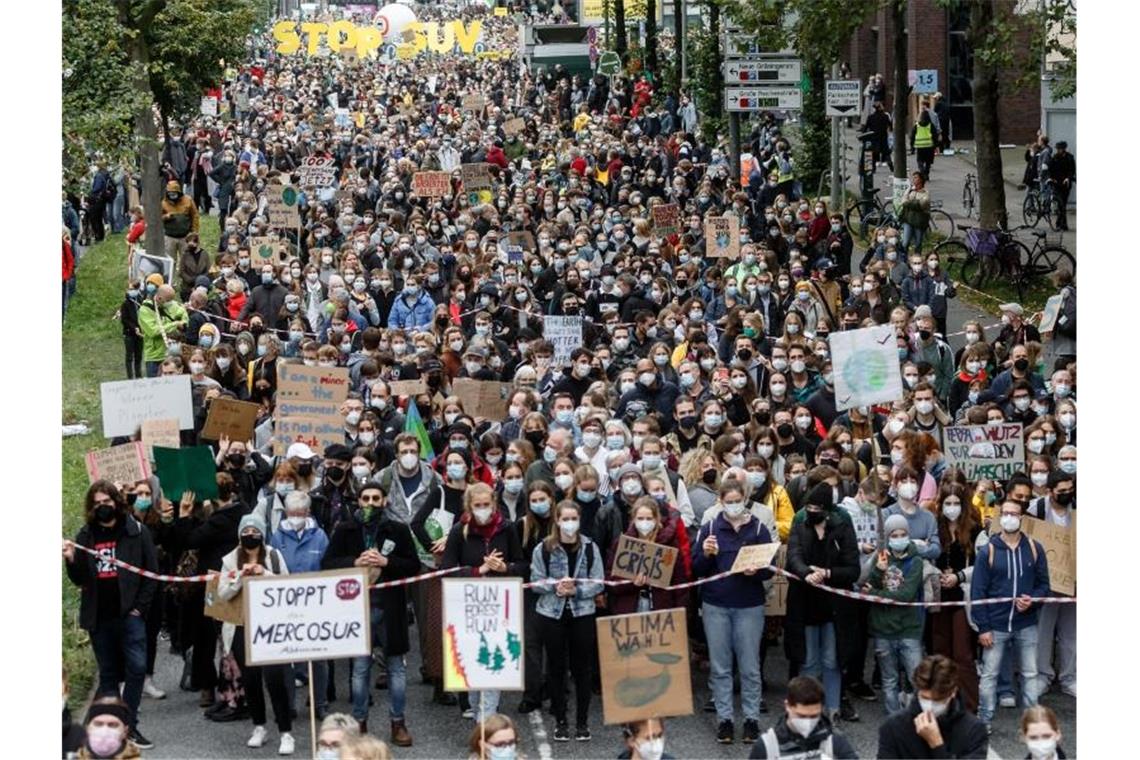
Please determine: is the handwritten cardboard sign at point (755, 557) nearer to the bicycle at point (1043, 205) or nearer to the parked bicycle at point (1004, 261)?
the parked bicycle at point (1004, 261)

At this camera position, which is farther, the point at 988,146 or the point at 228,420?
the point at 988,146

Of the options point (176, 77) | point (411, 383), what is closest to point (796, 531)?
point (411, 383)

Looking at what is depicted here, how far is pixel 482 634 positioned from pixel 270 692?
58.1 inches

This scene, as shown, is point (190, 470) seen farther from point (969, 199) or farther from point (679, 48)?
point (679, 48)

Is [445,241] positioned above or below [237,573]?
above

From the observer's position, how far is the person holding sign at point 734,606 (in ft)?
45.1

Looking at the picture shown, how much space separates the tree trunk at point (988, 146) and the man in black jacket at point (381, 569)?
17734 millimetres

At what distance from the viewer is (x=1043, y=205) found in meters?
34.0

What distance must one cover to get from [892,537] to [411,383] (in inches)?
218

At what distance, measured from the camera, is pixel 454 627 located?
41.3ft

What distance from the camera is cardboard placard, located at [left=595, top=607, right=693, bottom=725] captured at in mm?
11859

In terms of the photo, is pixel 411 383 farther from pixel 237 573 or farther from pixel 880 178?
pixel 880 178

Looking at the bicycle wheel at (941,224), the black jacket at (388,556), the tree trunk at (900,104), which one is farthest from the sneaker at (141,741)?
the tree trunk at (900,104)

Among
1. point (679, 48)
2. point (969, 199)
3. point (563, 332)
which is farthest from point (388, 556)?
point (679, 48)
